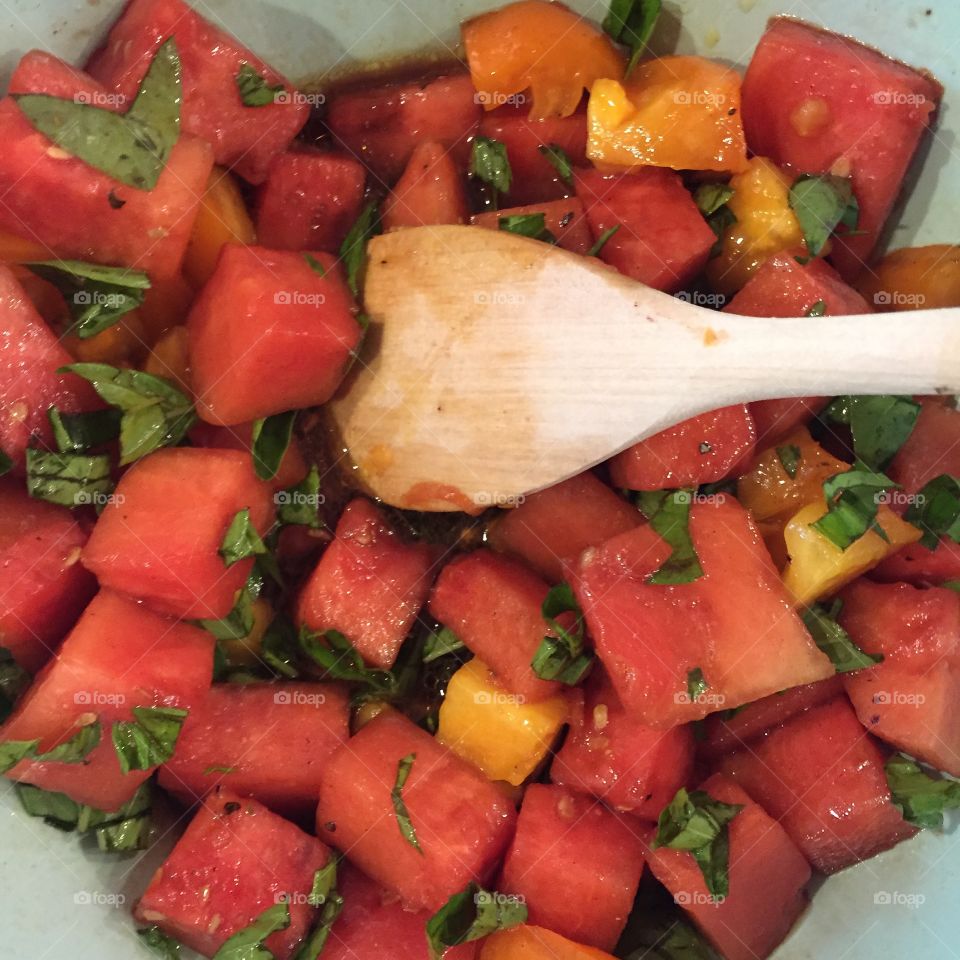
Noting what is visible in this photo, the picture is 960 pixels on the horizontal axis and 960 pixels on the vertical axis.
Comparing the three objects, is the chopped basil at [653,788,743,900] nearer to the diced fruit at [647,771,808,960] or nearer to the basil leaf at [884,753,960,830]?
the diced fruit at [647,771,808,960]

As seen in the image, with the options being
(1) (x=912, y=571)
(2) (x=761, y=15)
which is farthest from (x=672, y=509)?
(2) (x=761, y=15)

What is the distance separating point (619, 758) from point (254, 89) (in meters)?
1.76

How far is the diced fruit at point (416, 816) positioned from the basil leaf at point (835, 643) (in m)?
0.81

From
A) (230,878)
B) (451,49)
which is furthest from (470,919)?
(451,49)

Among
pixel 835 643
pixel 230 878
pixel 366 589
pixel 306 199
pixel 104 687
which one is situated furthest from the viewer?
pixel 306 199

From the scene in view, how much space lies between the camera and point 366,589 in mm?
2225

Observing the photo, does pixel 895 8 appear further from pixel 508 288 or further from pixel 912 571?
pixel 912 571

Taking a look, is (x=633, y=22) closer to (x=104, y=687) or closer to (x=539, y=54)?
(x=539, y=54)

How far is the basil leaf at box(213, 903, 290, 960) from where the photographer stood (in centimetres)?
196

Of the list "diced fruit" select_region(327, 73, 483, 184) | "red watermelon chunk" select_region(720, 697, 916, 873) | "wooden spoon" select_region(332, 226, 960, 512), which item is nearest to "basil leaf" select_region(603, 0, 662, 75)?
"diced fruit" select_region(327, 73, 483, 184)

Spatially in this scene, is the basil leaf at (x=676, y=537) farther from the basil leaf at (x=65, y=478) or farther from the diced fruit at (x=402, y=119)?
the basil leaf at (x=65, y=478)

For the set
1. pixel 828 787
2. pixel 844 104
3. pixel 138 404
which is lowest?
pixel 828 787

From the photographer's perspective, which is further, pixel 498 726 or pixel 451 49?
pixel 451 49

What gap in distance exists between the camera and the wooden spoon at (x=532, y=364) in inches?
73.4
